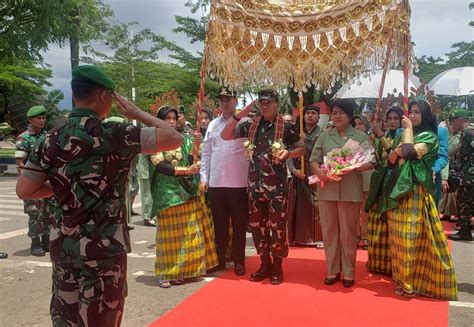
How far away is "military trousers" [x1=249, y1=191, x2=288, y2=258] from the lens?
4414mm

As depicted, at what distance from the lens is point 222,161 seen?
4.80 metres

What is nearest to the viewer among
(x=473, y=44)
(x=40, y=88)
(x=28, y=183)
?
(x=28, y=183)

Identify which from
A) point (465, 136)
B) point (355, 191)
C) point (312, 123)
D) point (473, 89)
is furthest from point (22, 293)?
point (473, 89)

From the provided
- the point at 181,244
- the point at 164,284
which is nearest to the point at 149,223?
the point at 181,244

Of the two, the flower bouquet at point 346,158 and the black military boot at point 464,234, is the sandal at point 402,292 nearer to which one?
the flower bouquet at point 346,158

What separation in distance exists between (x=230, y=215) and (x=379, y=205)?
5.30ft

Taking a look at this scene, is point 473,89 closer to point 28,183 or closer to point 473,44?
point 28,183

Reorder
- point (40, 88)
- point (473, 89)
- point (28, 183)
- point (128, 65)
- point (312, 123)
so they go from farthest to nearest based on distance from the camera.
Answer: point (40, 88), point (128, 65), point (473, 89), point (312, 123), point (28, 183)

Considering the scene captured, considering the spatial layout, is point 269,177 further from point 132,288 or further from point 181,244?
point 132,288

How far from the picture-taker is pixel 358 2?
13.8 feet

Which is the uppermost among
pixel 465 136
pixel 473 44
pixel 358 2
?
pixel 473 44

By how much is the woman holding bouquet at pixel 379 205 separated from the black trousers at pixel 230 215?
1.33 meters

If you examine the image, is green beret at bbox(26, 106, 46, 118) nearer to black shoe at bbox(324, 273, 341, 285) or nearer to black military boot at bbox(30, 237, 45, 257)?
black military boot at bbox(30, 237, 45, 257)

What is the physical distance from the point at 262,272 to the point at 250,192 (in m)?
0.84
